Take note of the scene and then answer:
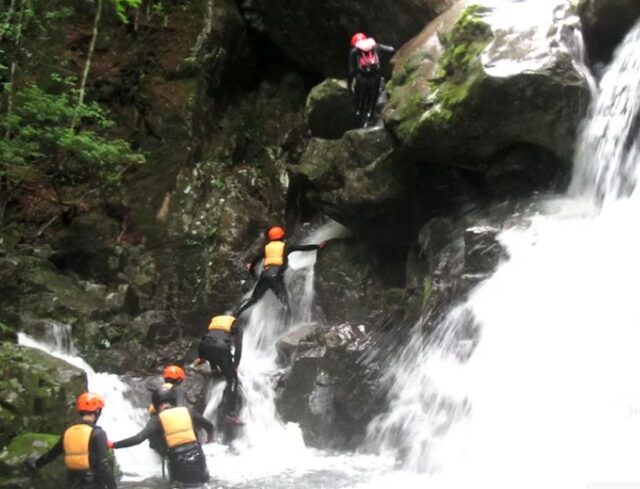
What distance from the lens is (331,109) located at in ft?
45.4

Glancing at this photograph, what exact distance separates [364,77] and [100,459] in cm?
809

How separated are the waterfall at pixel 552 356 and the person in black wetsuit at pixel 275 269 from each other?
11.7ft

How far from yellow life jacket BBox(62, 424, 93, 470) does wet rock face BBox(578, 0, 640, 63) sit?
879 cm

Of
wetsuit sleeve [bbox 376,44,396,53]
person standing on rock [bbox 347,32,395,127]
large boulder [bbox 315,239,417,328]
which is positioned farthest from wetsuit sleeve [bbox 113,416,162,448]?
wetsuit sleeve [bbox 376,44,396,53]

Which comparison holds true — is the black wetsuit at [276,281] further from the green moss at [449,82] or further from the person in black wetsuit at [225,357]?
the green moss at [449,82]

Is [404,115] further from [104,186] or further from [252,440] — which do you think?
[104,186]

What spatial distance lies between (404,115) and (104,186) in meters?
7.03

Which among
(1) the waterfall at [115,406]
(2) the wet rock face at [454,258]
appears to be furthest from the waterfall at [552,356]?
(1) the waterfall at [115,406]

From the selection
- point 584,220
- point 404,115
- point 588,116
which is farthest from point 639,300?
point 404,115

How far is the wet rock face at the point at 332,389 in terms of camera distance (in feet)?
32.9

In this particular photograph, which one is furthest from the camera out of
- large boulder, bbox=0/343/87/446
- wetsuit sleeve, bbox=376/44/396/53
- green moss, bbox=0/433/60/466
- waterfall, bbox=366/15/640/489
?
wetsuit sleeve, bbox=376/44/396/53

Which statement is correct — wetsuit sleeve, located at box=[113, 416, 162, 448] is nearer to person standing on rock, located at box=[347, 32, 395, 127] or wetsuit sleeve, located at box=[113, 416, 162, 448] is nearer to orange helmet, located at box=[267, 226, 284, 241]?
orange helmet, located at box=[267, 226, 284, 241]

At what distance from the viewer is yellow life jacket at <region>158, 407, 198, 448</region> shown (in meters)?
8.05

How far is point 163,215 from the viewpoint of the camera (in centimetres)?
1510
